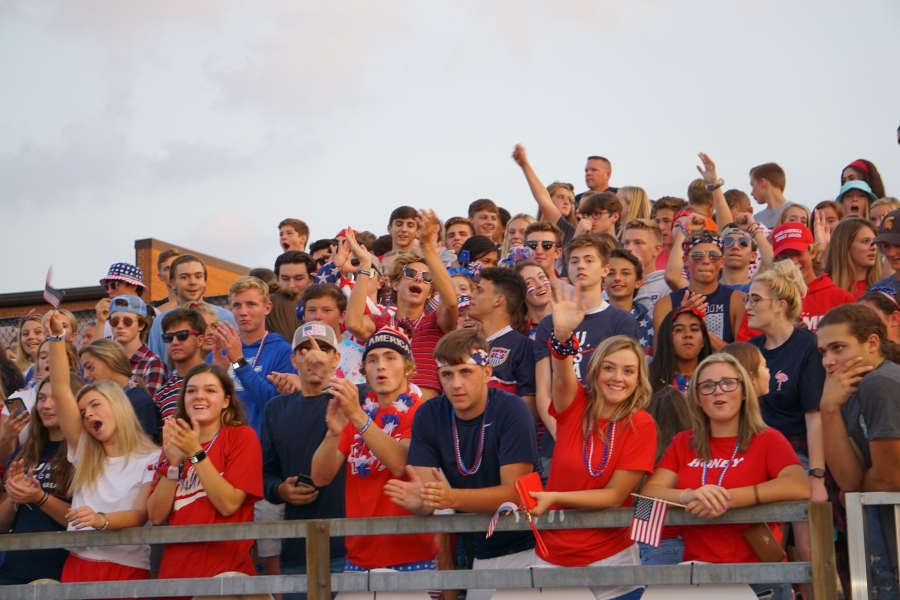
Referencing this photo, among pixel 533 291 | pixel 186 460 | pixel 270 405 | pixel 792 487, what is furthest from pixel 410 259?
pixel 792 487

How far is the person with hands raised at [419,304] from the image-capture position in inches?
269

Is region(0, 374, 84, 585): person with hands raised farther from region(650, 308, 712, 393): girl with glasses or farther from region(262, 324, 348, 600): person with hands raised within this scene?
region(650, 308, 712, 393): girl with glasses

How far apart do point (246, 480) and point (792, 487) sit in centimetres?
273

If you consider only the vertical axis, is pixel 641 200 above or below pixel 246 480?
above

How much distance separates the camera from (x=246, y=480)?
536 cm

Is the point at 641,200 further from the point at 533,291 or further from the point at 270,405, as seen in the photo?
the point at 270,405

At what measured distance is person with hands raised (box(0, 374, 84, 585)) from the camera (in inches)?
235

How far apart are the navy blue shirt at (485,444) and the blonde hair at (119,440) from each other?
184 cm

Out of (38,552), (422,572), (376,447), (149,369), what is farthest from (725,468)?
(149,369)

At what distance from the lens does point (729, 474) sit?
182 inches

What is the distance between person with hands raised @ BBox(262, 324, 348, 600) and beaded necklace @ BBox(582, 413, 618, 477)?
1598 mm

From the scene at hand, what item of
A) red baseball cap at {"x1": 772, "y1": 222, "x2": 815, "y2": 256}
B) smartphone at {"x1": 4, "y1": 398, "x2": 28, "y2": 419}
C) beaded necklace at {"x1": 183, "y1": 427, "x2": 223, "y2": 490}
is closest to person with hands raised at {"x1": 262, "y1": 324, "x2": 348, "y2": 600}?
beaded necklace at {"x1": 183, "y1": 427, "x2": 223, "y2": 490}

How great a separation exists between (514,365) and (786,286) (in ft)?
5.62

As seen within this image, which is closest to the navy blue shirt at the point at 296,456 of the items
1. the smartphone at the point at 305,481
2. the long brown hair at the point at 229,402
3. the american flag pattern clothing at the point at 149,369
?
the smartphone at the point at 305,481
